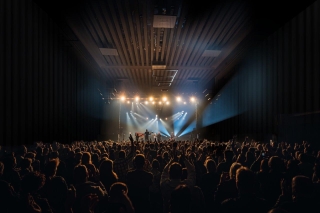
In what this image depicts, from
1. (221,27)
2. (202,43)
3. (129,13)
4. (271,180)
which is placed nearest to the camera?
(271,180)

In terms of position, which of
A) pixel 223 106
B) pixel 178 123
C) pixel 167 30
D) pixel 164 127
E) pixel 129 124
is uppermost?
pixel 167 30

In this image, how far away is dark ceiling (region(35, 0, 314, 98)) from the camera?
42.2 feet

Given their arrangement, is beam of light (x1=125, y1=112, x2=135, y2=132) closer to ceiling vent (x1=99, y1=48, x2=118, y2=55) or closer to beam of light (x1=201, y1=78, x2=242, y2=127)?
beam of light (x1=201, y1=78, x2=242, y2=127)

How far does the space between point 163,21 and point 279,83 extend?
25.3 feet

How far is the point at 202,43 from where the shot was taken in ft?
59.7

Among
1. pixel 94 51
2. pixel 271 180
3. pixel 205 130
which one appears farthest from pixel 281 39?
pixel 205 130

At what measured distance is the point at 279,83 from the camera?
648 inches

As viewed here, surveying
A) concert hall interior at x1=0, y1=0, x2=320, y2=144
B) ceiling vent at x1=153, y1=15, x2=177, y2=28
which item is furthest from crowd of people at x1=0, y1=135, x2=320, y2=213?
ceiling vent at x1=153, y1=15, x2=177, y2=28

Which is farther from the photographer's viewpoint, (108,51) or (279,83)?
(108,51)

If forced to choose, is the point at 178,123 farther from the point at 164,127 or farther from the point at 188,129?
the point at 188,129

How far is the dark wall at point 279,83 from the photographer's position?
43.7 feet

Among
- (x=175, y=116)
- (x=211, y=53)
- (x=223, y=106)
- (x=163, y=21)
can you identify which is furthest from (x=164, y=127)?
(x=163, y=21)

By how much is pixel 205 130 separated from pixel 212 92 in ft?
15.1

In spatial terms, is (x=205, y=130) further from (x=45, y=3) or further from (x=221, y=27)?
(x=45, y=3)
